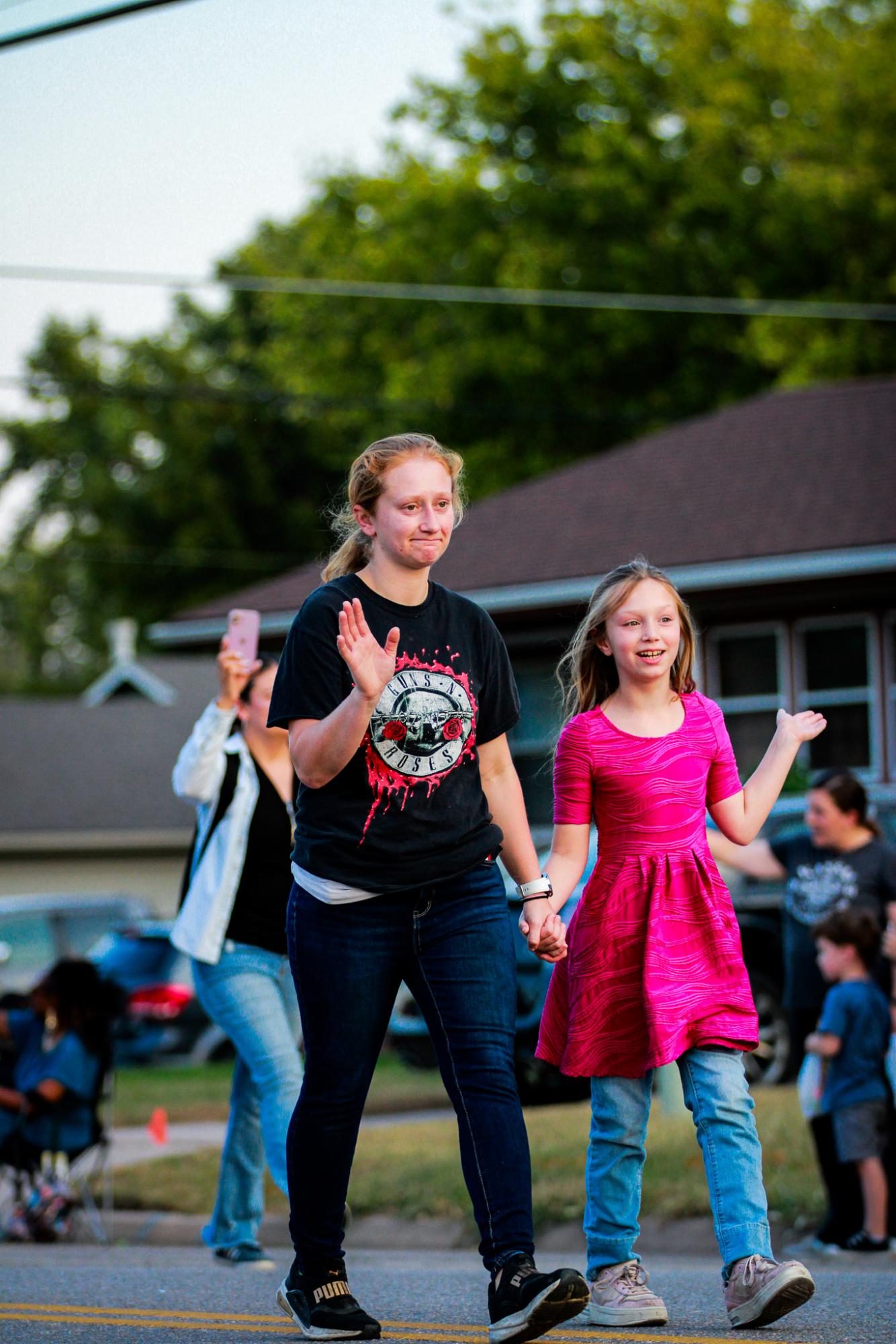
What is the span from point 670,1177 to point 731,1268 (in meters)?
4.00

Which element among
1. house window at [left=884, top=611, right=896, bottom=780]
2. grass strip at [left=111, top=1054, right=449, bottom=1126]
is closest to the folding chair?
grass strip at [left=111, top=1054, right=449, bottom=1126]

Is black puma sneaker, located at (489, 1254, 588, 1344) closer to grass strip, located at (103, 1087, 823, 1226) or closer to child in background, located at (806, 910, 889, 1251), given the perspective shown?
child in background, located at (806, 910, 889, 1251)

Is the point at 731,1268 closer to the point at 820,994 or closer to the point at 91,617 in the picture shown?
the point at 820,994

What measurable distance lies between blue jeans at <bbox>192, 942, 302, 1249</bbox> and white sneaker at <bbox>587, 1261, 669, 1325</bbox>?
4.96 ft

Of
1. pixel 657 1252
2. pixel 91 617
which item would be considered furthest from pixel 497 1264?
pixel 91 617

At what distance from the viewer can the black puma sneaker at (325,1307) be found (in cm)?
410

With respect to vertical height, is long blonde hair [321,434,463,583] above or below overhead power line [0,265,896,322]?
below

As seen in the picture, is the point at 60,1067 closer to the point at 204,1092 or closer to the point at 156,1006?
the point at 204,1092

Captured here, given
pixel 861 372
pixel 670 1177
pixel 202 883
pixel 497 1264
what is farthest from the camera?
pixel 861 372

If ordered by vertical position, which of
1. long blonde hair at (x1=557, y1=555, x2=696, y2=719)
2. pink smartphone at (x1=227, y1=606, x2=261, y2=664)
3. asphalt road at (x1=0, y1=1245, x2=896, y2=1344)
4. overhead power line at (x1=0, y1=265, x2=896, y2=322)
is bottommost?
asphalt road at (x1=0, y1=1245, x2=896, y2=1344)

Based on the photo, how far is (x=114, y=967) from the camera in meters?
16.5

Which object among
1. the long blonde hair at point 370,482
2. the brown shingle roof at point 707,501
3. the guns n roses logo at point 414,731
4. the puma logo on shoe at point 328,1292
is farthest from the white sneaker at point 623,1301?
the brown shingle roof at point 707,501

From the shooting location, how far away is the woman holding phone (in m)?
5.84

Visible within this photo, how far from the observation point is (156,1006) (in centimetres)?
1647
